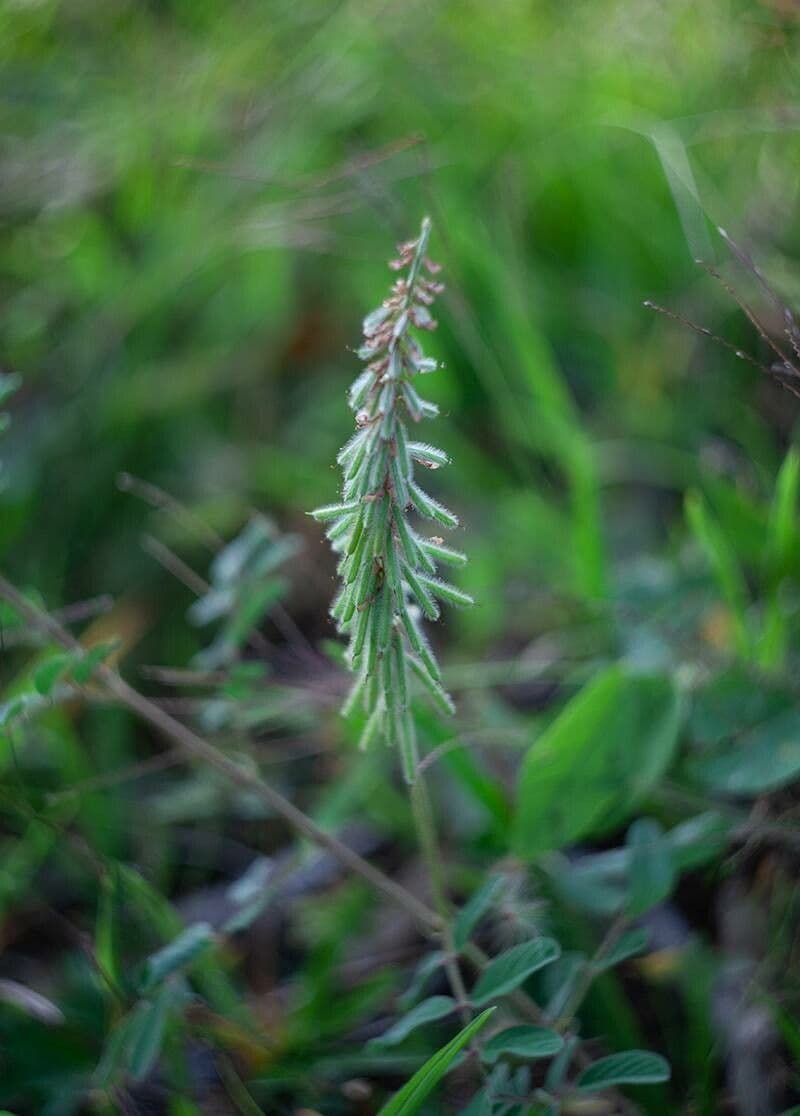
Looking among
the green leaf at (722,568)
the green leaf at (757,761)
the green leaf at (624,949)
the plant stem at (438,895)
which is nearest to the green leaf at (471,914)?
the plant stem at (438,895)

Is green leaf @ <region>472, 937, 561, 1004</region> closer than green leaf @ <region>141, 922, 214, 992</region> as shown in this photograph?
Yes

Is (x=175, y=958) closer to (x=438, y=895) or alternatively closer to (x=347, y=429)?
(x=438, y=895)

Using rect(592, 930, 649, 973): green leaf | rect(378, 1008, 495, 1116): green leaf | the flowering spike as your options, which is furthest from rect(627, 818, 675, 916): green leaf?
the flowering spike

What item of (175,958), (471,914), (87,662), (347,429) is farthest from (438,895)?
(347,429)

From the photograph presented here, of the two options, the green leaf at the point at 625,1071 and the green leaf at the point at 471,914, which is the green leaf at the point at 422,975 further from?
the green leaf at the point at 625,1071

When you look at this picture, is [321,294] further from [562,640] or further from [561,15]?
[562,640]

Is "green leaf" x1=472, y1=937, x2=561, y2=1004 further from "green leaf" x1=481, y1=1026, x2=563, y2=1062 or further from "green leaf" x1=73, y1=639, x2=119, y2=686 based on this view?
"green leaf" x1=73, y1=639, x2=119, y2=686

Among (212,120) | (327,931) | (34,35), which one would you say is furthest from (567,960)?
(34,35)
